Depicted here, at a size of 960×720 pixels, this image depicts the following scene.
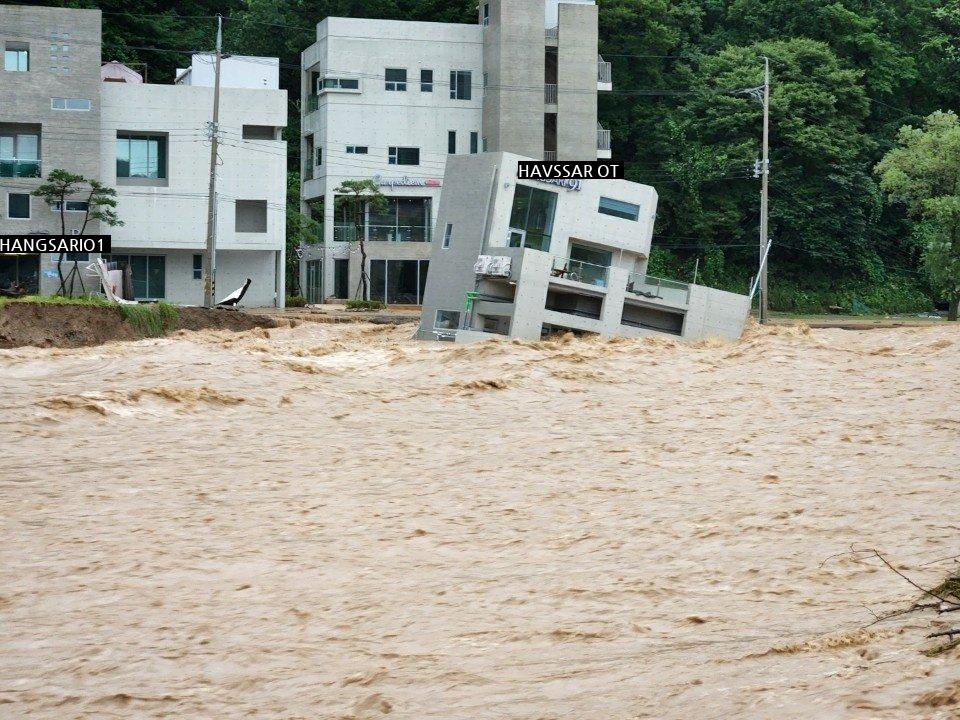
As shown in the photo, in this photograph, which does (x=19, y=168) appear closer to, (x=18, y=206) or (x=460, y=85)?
(x=18, y=206)

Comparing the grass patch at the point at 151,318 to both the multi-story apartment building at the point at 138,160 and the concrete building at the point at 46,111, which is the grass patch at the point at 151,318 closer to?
the multi-story apartment building at the point at 138,160

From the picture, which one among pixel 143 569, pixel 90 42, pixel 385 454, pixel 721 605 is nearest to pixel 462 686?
pixel 721 605

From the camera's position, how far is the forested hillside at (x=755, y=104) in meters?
68.8

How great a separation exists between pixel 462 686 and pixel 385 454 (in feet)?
35.2

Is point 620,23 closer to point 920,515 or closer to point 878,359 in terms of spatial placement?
point 878,359

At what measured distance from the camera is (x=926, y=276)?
70.6m

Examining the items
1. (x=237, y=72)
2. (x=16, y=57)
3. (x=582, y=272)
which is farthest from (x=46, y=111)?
(x=582, y=272)

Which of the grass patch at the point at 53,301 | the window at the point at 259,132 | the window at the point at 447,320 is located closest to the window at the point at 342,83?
the window at the point at 259,132

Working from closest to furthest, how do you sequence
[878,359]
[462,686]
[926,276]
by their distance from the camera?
[462,686] < [878,359] < [926,276]

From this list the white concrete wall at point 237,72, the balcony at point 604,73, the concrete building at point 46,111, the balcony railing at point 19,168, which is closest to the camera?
the concrete building at point 46,111

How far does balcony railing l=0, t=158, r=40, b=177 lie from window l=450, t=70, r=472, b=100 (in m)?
20.2

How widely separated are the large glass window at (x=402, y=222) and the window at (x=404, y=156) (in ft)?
5.77

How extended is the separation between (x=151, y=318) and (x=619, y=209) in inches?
624

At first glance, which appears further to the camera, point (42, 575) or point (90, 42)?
point (90, 42)
